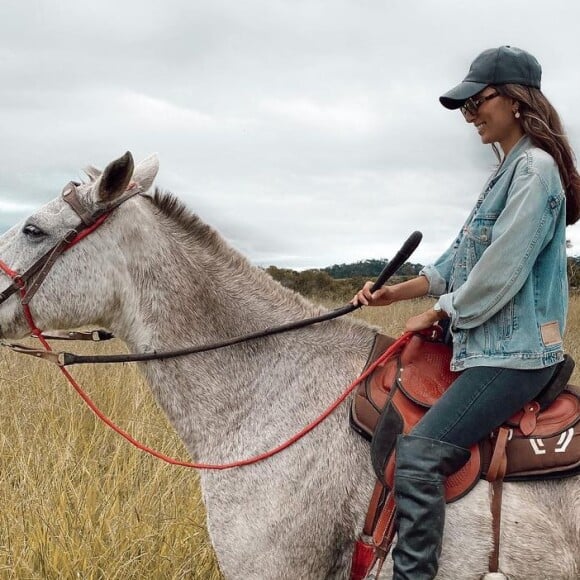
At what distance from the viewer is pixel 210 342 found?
2957mm

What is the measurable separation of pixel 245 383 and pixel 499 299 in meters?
1.25

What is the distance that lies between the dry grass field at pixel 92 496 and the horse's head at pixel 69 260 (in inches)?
61.9

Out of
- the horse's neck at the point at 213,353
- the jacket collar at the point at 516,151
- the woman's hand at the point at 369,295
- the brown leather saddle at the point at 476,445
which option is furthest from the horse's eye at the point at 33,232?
the jacket collar at the point at 516,151

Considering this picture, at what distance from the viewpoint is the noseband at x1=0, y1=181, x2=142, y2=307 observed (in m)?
2.85

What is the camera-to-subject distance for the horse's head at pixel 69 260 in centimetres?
287

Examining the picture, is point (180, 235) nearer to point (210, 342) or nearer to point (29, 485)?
point (210, 342)

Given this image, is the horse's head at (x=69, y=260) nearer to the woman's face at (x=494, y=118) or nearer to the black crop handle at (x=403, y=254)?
the black crop handle at (x=403, y=254)

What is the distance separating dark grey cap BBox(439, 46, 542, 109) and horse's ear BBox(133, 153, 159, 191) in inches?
59.8

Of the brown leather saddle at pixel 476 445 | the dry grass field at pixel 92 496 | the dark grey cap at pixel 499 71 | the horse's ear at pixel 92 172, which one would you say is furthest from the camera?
the dry grass field at pixel 92 496

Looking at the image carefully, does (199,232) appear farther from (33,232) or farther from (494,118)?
(494,118)

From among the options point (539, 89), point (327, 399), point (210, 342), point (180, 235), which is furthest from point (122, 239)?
point (539, 89)

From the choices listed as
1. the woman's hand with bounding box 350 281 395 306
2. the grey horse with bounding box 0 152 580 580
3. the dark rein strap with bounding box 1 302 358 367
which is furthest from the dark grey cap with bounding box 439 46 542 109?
the grey horse with bounding box 0 152 580 580

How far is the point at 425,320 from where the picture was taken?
2811 millimetres

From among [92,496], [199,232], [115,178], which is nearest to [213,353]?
[199,232]
